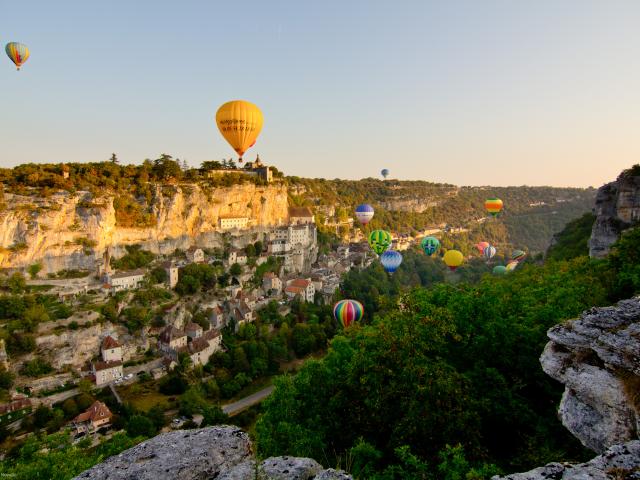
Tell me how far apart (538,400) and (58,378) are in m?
25.4

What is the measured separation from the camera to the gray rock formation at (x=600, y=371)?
11.5 feet

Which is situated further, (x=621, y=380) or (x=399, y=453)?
(x=399, y=453)

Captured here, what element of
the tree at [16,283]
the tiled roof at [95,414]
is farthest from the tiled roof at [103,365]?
the tree at [16,283]

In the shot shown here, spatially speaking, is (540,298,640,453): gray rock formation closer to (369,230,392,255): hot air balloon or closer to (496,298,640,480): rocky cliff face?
(496,298,640,480): rocky cliff face

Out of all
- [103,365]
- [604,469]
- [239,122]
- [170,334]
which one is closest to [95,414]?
[103,365]

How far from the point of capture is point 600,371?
3.77 m

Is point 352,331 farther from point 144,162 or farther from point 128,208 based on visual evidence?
point 144,162

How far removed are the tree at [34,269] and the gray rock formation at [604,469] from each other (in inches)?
1230

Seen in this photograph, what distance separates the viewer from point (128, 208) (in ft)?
110

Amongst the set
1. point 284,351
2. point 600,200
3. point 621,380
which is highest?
point 600,200

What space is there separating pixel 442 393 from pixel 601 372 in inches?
66.0

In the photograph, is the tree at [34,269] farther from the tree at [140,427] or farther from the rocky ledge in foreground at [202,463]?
the rocky ledge in foreground at [202,463]

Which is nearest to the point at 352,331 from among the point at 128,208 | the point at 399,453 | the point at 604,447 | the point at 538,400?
the point at 538,400

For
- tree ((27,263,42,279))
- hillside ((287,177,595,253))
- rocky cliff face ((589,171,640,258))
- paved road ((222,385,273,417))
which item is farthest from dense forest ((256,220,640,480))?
hillside ((287,177,595,253))
